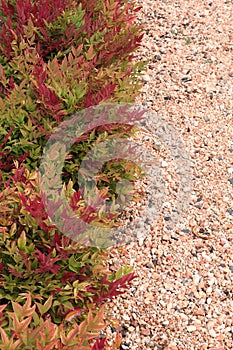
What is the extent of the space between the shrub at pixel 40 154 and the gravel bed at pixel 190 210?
34 centimetres

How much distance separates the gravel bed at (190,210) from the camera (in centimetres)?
339

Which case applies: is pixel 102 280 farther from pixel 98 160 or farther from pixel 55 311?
pixel 98 160

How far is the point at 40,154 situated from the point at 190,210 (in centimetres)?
135

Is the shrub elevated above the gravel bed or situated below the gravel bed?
above

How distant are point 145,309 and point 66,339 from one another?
1.36 m

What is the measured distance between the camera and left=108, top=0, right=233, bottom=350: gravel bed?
11.1 ft

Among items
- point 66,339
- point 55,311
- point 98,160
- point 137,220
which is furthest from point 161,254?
point 66,339

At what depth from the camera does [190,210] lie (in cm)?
403

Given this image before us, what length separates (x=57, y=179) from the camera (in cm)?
292

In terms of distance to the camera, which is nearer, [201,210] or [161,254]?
[161,254]

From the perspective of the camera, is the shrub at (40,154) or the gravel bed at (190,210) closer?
the shrub at (40,154)

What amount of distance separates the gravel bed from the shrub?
0.34 meters

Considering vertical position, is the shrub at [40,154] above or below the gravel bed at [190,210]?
above

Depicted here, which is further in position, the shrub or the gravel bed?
the gravel bed
